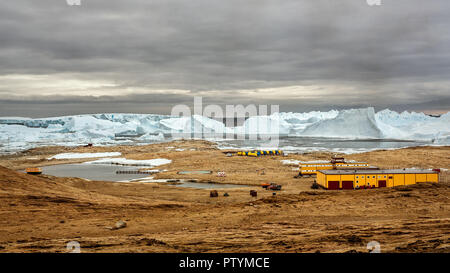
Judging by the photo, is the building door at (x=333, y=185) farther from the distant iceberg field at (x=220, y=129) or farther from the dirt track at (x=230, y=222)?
the distant iceberg field at (x=220, y=129)

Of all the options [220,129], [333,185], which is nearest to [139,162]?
[333,185]

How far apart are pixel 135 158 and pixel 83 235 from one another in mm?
45054

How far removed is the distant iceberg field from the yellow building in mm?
52633

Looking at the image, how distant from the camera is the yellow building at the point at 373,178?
965 inches

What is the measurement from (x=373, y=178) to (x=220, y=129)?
129636 millimetres

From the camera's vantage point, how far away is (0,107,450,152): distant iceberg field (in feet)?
316

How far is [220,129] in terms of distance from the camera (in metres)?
154

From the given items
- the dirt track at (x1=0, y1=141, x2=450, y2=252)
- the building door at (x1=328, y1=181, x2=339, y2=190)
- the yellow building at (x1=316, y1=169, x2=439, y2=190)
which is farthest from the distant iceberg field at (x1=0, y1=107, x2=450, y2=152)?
the dirt track at (x1=0, y1=141, x2=450, y2=252)

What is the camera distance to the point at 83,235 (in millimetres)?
10719

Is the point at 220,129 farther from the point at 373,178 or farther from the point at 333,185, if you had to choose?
the point at 373,178
